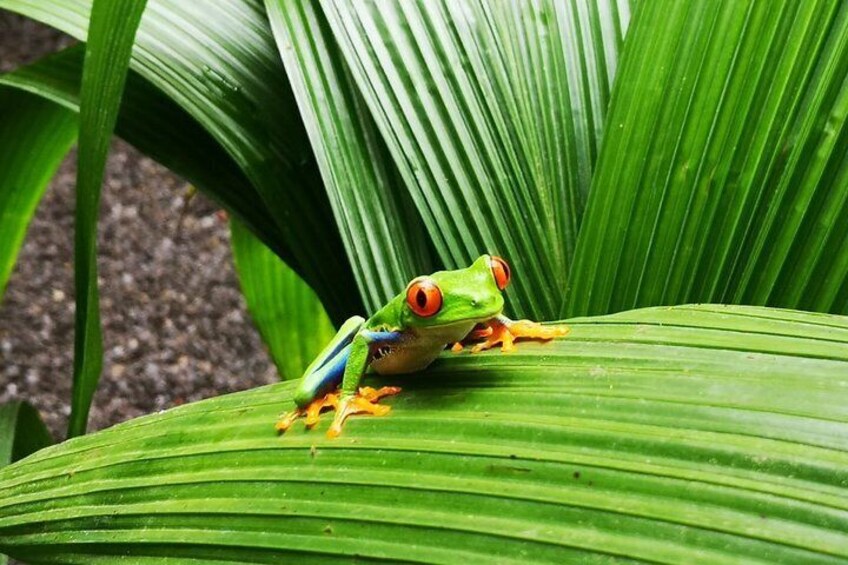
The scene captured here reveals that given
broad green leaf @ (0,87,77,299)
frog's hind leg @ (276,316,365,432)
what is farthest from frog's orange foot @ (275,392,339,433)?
broad green leaf @ (0,87,77,299)

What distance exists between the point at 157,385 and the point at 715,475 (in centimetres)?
224

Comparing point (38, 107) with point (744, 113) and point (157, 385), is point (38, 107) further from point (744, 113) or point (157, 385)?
point (157, 385)

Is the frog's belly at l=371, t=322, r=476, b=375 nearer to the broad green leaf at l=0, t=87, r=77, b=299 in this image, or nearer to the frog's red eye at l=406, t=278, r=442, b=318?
the frog's red eye at l=406, t=278, r=442, b=318

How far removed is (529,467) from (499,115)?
1.89ft

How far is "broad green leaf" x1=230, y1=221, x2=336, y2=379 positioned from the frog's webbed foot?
2.52 ft

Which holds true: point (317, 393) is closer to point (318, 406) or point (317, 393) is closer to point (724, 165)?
point (318, 406)

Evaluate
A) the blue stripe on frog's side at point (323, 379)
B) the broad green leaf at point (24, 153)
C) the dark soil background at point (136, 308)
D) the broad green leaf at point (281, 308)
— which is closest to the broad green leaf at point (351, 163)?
the blue stripe on frog's side at point (323, 379)

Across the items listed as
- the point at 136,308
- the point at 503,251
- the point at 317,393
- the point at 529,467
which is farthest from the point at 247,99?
the point at 136,308

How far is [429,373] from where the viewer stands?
74cm

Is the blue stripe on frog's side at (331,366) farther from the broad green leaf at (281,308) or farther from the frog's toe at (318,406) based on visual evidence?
the broad green leaf at (281,308)

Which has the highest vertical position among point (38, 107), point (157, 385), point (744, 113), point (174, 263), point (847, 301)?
point (744, 113)

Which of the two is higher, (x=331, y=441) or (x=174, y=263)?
(x=331, y=441)

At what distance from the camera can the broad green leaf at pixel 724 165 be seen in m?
0.75

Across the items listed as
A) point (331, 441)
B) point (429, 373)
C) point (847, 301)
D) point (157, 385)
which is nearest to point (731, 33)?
point (847, 301)
